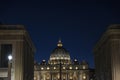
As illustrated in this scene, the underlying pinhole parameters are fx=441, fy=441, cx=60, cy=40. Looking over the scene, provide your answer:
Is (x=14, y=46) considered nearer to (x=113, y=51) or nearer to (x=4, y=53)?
(x=4, y=53)

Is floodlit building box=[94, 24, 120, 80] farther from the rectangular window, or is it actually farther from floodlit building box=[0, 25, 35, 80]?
the rectangular window

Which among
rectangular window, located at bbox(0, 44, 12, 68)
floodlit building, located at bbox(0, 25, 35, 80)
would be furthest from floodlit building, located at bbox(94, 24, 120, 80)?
rectangular window, located at bbox(0, 44, 12, 68)

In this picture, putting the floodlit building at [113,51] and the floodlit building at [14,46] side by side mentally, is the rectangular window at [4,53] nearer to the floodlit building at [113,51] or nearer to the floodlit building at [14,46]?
the floodlit building at [14,46]

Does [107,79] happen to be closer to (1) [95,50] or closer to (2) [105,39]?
(2) [105,39]

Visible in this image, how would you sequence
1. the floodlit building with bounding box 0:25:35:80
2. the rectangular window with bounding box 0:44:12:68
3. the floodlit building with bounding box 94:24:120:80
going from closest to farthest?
the floodlit building with bounding box 0:25:35:80, the floodlit building with bounding box 94:24:120:80, the rectangular window with bounding box 0:44:12:68

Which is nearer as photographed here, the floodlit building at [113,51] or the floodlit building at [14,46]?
the floodlit building at [14,46]

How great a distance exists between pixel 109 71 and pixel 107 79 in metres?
4.74

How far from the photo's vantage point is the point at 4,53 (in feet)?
280

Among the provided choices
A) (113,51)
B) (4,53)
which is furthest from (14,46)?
(113,51)

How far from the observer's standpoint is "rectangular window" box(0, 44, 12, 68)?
84062mm

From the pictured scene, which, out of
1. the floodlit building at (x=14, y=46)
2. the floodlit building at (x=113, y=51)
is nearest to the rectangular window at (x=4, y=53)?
the floodlit building at (x=14, y=46)

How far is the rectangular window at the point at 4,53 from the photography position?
84.1m

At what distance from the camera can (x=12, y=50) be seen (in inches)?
3295

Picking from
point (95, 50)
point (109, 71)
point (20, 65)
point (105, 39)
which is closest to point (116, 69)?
point (109, 71)
